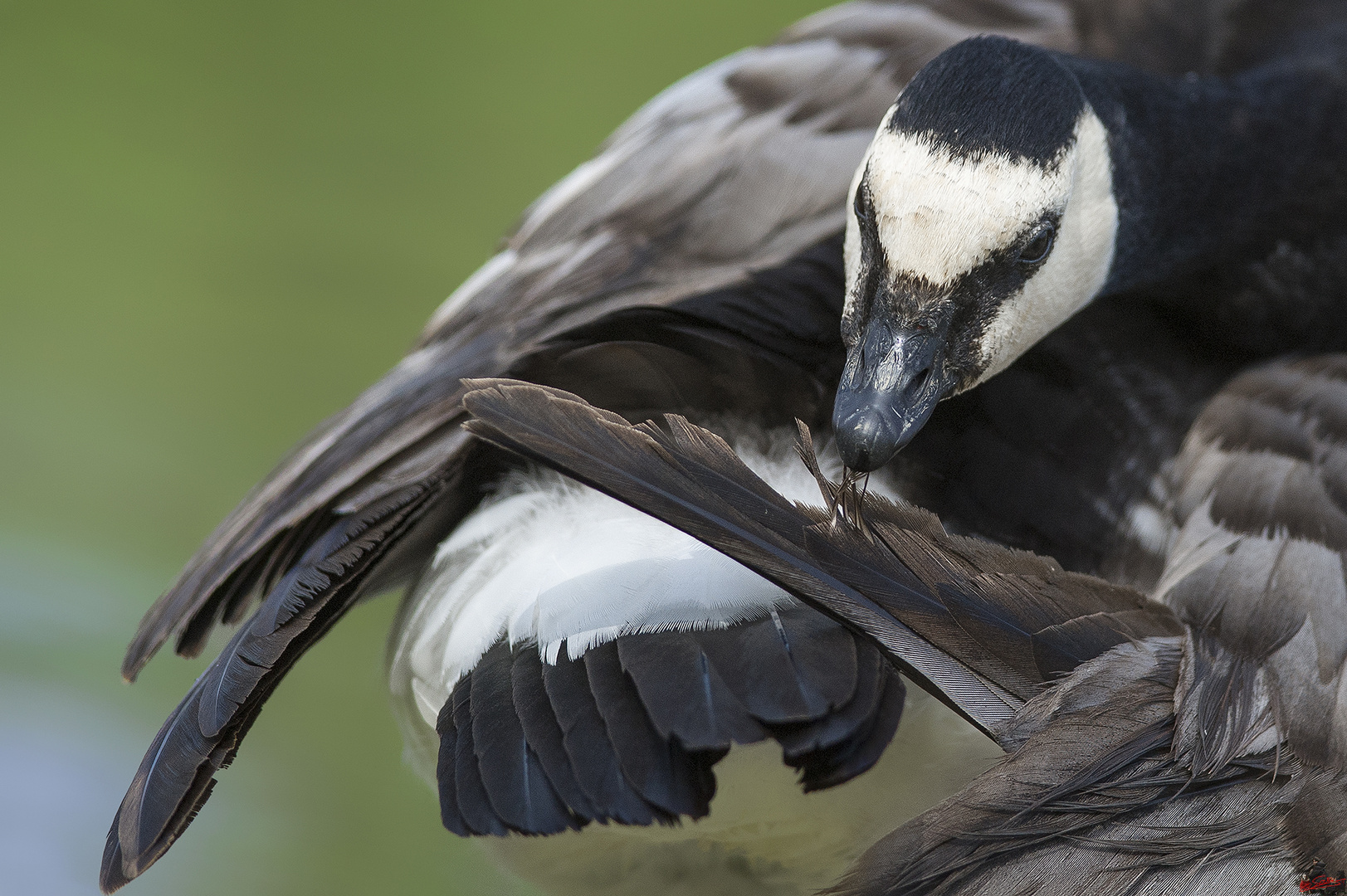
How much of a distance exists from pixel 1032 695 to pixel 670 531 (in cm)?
27

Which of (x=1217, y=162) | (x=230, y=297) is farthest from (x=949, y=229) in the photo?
(x=230, y=297)

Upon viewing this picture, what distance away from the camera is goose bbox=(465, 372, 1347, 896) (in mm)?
789

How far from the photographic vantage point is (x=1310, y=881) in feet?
2.57

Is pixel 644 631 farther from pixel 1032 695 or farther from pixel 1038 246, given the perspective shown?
pixel 1038 246

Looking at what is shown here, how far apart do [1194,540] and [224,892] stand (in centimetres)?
104

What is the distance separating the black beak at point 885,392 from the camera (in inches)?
35.9

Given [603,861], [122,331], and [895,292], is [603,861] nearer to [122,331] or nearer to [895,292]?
[895,292]

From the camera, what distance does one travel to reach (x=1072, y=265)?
43.1 inches

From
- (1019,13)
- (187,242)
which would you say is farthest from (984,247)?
(187,242)
